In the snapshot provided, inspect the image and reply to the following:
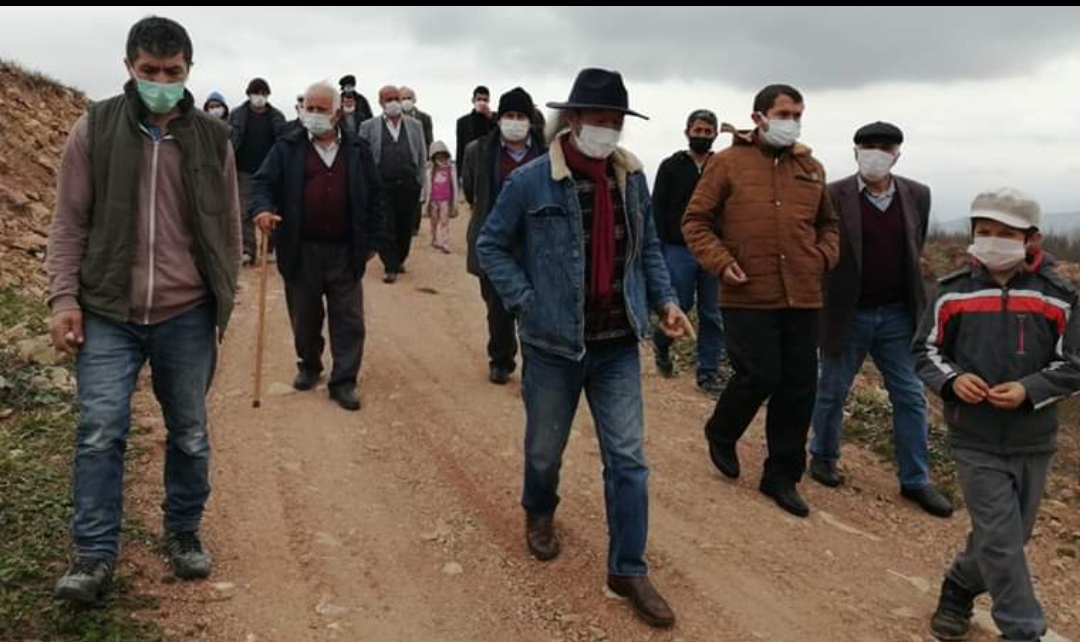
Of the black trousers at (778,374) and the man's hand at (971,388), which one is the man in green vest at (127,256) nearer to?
the black trousers at (778,374)

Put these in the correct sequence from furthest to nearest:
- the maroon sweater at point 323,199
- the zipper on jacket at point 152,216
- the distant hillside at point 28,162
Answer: the distant hillside at point 28,162 < the maroon sweater at point 323,199 < the zipper on jacket at point 152,216

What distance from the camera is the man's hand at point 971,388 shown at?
3.97 meters

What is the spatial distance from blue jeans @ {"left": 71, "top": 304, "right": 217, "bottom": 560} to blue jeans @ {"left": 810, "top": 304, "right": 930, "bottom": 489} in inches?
151

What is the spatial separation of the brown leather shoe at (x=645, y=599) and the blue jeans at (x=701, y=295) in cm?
396

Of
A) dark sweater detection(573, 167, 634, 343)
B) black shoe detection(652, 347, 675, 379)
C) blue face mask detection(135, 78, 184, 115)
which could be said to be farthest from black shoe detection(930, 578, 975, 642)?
black shoe detection(652, 347, 675, 379)

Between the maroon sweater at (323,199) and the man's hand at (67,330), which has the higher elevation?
the maroon sweater at (323,199)

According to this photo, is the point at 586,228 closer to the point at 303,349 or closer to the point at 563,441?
the point at 563,441

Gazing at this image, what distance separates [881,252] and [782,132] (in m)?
1.07

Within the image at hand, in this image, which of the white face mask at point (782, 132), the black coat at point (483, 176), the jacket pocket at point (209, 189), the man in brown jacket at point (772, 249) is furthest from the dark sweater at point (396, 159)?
the jacket pocket at point (209, 189)

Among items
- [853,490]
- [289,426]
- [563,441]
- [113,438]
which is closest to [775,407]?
[853,490]

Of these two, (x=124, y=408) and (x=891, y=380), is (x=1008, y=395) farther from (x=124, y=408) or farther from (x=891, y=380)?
(x=124, y=408)

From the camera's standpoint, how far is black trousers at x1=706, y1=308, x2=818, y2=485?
217 inches

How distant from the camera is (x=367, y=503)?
5.35 metres

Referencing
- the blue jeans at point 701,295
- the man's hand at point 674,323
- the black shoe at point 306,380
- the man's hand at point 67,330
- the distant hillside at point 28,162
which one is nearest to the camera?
the man's hand at point 67,330
